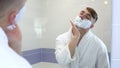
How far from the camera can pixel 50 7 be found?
4.43ft

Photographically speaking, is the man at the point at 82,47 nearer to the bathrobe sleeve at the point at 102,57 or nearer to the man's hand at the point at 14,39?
the bathrobe sleeve at the point at 102,57

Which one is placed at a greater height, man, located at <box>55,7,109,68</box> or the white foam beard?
the white foam beard

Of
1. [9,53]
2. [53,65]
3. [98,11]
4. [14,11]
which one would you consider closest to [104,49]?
[98,11]

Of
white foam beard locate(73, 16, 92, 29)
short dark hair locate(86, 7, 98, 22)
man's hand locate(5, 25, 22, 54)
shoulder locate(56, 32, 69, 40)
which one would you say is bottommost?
shoulder locate(56, 32, 69, 40)

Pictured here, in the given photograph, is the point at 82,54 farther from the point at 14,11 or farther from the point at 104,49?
the point at 14,11

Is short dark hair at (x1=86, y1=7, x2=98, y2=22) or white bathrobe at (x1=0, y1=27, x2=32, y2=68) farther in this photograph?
short dark hair at (x1=86, y1=7, x2=98, y2=22)

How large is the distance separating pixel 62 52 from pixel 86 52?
0.52 feet

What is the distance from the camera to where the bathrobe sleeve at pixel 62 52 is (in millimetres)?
1221

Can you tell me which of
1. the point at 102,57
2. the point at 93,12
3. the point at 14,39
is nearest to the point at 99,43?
the point at 102,57

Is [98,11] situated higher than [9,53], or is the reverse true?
[9,53]

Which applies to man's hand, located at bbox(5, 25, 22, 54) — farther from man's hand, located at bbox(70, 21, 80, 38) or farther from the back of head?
man's hand, located at bbox(70, 21, 80, 38)

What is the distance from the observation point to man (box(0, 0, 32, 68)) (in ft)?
1.10

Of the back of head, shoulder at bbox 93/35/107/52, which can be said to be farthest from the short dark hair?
the back of head

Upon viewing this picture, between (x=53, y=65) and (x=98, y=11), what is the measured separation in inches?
18.7
